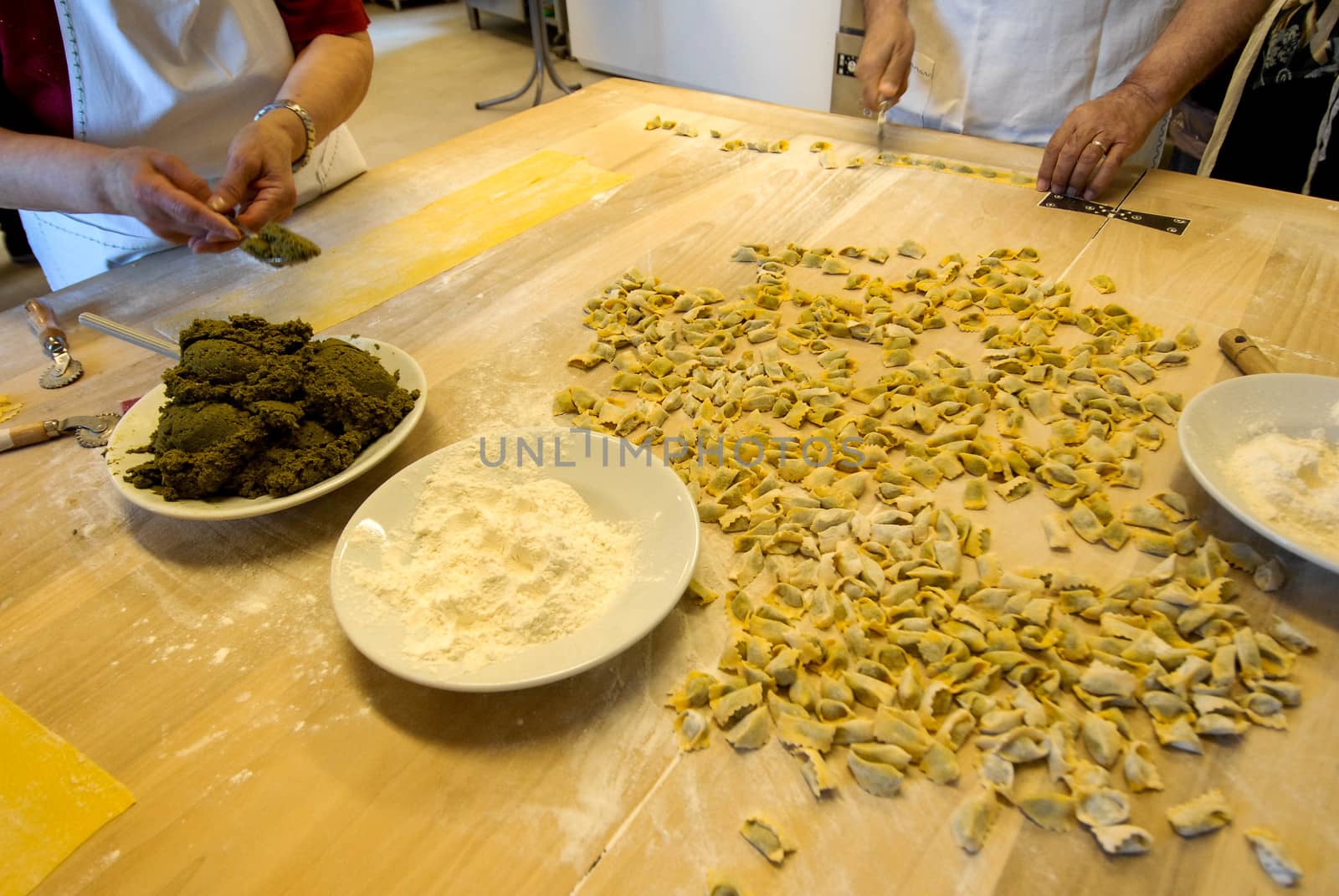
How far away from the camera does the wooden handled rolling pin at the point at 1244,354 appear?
32.4 inches

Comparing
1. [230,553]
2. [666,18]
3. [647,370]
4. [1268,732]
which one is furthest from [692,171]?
[666,18]

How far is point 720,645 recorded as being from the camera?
0.61 m

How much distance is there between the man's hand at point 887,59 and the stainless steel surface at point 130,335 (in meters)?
1.15

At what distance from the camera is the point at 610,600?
1.96ft

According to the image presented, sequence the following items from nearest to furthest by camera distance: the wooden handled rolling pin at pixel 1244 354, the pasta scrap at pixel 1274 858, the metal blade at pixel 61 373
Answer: the pasta scrap at pixel 1274 858 → the wooden handled rolling pin at pixel 1244 354 → the metal blade at pixel 61 373

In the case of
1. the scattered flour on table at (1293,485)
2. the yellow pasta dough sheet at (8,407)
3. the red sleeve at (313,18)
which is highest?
the red sleeve at (313,18)

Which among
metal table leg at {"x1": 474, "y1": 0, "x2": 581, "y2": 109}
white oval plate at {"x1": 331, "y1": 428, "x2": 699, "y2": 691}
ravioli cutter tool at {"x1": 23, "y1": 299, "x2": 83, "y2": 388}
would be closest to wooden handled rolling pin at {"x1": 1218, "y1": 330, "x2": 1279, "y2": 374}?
white oval plate at {"x1": 331, "y1": 428, "x2": 699, "y2": 691}

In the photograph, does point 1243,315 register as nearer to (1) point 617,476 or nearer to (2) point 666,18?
(1) point 617,476

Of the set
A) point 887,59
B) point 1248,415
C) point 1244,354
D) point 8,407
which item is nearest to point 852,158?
point 887,59

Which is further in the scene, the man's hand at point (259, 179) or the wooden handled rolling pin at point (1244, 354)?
the man's hand at point (259, 179)

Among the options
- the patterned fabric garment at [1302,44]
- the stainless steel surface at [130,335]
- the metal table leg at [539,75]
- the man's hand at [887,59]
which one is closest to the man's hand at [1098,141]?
the man's hand at [887,59]

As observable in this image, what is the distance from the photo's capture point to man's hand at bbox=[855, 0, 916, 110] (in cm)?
136

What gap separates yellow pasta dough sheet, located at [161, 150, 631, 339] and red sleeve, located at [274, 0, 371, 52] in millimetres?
324

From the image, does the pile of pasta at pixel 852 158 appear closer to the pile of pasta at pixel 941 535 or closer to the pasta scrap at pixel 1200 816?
the pile of pasta at pixel 941 535
